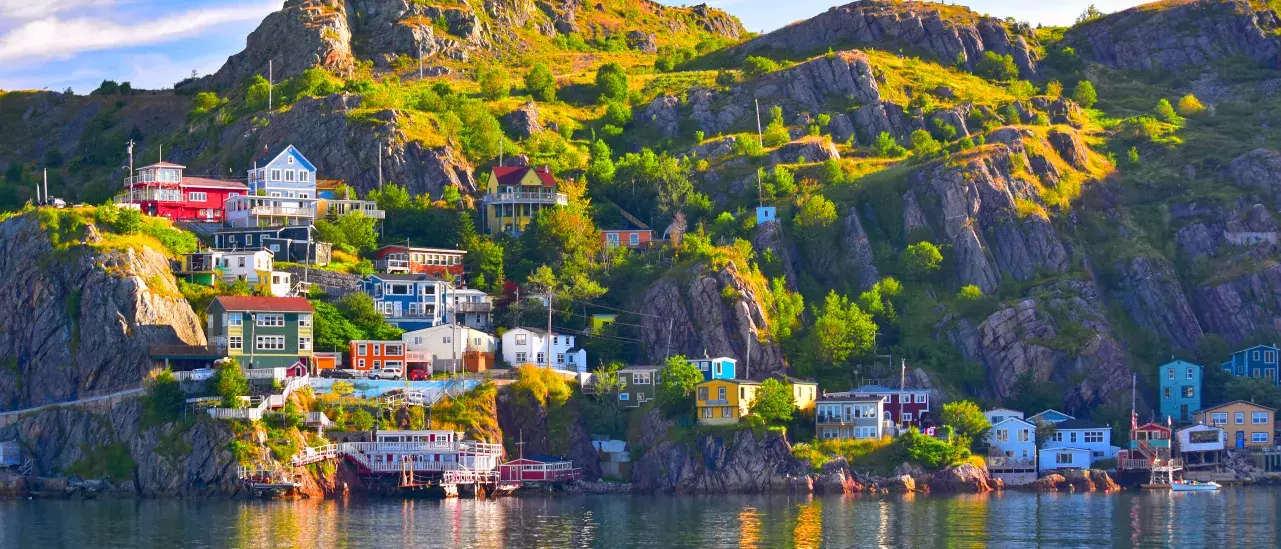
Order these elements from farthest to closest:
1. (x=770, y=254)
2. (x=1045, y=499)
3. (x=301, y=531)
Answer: (x=770, y=254), (x=1045, y=499), (x=301, y=531)

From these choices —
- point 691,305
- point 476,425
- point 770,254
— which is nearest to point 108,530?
point 476,425

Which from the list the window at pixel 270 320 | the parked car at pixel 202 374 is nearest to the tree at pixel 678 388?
the window at pixel 270 320

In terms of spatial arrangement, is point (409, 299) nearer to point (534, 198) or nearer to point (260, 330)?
point (260, 330)

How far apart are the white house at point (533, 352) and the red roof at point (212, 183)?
3158 centimetres

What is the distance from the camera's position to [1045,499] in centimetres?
12419

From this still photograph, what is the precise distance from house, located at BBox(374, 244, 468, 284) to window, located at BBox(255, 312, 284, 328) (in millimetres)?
21146

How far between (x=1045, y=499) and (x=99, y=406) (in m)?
63.8

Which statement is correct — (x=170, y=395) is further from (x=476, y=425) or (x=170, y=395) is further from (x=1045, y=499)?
(x=1045, y=499)

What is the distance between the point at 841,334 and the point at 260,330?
144 ft

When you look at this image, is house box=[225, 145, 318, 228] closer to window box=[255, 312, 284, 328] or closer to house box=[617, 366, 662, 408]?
window box=[255, 312, 284, 328]

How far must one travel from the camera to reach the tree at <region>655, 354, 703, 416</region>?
440 feet

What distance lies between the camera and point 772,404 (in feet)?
433

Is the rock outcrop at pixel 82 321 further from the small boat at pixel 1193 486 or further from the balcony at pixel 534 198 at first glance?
the small boat at pixel 1193 486

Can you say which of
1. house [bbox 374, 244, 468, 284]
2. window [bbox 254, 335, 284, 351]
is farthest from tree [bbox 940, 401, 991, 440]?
window [bbox 254, 335, 284, 351]
